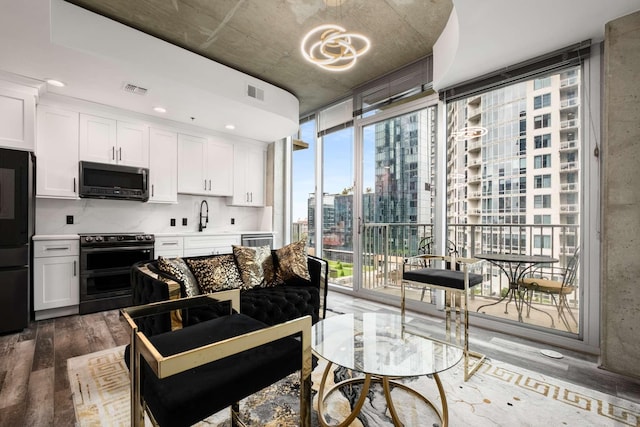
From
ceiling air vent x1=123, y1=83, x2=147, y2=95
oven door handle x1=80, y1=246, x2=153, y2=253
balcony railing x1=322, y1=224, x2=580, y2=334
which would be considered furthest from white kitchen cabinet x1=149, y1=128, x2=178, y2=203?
balcony railing x1=322, y1=224, x2=580, y2=334

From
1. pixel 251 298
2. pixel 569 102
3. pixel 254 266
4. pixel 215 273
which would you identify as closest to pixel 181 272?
pixel 215 273

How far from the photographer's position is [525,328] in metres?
2.84

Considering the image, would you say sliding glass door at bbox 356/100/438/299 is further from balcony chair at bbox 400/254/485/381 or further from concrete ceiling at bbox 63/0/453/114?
balcony chair at bbox 400/254/485/381

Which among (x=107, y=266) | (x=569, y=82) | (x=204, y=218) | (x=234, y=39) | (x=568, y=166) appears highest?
(x=234, y=39)

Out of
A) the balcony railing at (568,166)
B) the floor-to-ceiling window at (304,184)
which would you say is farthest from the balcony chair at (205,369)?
the floor-to-ceiling window at (304,184)

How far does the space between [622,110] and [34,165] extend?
548 centimetres

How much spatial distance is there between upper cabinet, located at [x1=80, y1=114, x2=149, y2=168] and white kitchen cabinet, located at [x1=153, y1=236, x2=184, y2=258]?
108 centimetres

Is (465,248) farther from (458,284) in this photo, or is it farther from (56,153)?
(56,153)

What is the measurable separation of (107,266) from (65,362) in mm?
1516

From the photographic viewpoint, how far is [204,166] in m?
4.82

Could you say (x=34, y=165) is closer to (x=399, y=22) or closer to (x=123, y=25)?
(x=123, y=25)

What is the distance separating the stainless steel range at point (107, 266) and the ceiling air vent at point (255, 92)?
2.29 metres

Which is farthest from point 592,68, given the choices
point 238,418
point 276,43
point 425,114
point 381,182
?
point 238,418

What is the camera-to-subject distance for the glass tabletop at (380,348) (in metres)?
1.46
